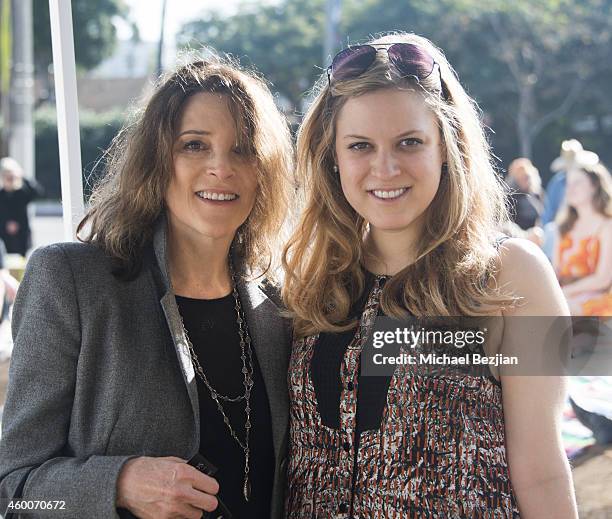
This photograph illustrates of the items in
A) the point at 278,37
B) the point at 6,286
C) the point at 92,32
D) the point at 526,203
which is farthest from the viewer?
the point at 278,37

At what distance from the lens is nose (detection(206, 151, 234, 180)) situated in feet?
6.52

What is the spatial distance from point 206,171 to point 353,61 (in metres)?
0.47

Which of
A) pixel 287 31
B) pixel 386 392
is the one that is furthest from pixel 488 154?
pixel 287 31

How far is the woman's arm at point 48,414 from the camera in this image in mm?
1654

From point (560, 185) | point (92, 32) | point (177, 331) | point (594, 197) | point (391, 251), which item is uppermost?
point (92, 32)

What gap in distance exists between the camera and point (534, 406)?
5.82 feet

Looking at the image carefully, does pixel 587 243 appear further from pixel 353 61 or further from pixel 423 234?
pixel 353 61

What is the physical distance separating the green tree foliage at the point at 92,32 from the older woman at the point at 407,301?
2744cm

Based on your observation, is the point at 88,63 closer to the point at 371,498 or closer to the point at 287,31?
the point at 287,31

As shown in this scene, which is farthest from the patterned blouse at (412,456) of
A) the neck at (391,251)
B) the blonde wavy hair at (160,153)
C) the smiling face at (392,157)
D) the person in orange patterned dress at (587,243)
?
the person in orange patterned dress at (587,243)

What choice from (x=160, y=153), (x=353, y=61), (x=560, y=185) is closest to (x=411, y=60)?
(x=353, y=61)

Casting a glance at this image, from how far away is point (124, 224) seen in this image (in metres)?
1.96

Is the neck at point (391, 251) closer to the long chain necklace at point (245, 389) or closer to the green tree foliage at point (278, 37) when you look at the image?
the long chain necklace at point (245, 389)

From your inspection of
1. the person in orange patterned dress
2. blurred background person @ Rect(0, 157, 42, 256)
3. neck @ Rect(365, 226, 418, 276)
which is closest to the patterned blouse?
neck @ Rect(365, 226, 418, 276)
